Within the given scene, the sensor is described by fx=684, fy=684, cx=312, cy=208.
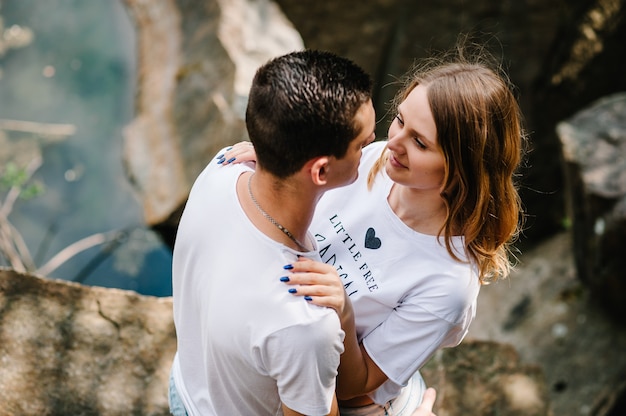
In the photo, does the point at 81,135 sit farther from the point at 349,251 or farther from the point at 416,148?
the point at 416,148

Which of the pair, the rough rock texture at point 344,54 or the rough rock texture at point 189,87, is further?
the rough rock texture at point 344,54

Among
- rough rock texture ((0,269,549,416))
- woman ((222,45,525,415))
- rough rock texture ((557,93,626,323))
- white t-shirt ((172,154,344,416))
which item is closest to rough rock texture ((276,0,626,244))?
rough rock texture ((557,93,626,323))

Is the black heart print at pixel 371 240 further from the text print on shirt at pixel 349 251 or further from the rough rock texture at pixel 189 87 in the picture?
the rough rock texture at pixel 189 87

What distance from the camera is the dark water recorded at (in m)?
3.85

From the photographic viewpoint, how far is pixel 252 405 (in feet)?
4.93

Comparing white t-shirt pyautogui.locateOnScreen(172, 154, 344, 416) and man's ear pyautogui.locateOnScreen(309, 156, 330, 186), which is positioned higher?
man's ear pyautogui.locateOnScreen(309, 156, 330, 186)

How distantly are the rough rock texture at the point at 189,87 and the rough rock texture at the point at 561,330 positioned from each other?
→ 75.0 inches

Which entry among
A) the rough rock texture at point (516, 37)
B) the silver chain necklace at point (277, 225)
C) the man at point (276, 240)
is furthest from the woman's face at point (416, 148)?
the rough rock texture at point (516, 37)

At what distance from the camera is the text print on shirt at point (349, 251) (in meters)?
1.69

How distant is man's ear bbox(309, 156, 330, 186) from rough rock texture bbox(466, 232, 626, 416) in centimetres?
247

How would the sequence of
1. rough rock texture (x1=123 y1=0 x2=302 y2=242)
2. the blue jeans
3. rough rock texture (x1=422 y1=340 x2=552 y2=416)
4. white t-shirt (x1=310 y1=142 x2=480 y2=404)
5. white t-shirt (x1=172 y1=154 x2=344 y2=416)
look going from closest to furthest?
white t-shirt (x1=172 y1=154 x2=344 y2=416), white t-shirt (x1=310 y1=142 x2=480 y2=404), the blue jeans, rough rock texture (x1=422 y1=340 x2=552 y2=416), rough rock texture (x1=123 y1=0 x2=302 y2=242)

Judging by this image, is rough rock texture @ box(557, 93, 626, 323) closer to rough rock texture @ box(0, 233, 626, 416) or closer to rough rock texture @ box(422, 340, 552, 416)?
rough rock texture @ box(0, 233, 626, 416)

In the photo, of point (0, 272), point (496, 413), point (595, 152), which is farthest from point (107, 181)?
point (595, 152)

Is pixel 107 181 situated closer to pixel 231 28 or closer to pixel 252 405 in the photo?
pixel 231 28
